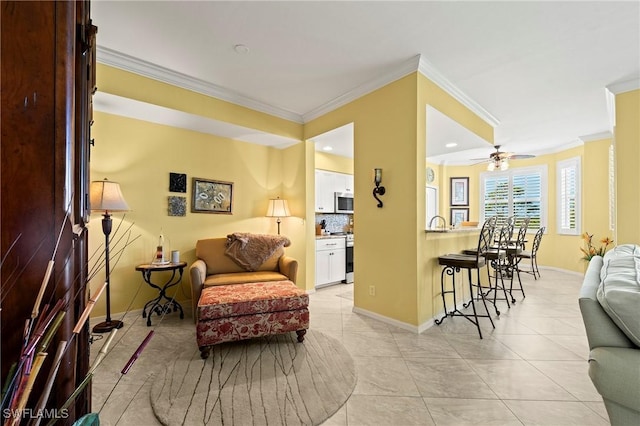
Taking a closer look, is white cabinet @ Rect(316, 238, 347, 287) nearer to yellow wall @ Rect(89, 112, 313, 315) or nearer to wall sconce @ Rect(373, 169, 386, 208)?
yellow wall @ Rect(89, 112, 313, 315)

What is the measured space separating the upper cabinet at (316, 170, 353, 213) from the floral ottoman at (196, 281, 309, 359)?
243cm

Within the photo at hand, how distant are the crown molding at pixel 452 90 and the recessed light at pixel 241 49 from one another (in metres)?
1.69

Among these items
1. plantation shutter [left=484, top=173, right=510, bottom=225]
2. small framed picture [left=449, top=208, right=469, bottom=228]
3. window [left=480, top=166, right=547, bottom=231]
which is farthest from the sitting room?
small framed picture [left=449, top=208, right=469, bottom=228]

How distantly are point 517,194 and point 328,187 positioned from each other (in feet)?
15.7

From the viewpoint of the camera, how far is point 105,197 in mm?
2736

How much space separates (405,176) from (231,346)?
2339mm

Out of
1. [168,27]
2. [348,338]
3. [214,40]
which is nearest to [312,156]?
[214,40]

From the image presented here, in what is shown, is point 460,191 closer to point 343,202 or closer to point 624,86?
point 343,202

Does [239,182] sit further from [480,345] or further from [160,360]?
[480,345]

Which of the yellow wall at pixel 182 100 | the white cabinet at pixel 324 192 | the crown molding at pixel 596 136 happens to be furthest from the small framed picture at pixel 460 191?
the yellow wall at pixel 182 100

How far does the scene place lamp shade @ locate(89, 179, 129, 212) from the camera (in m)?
2.69

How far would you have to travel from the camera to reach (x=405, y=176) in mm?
2846

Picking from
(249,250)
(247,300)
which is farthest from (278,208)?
(247,300)

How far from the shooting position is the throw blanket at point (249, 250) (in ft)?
11.2
